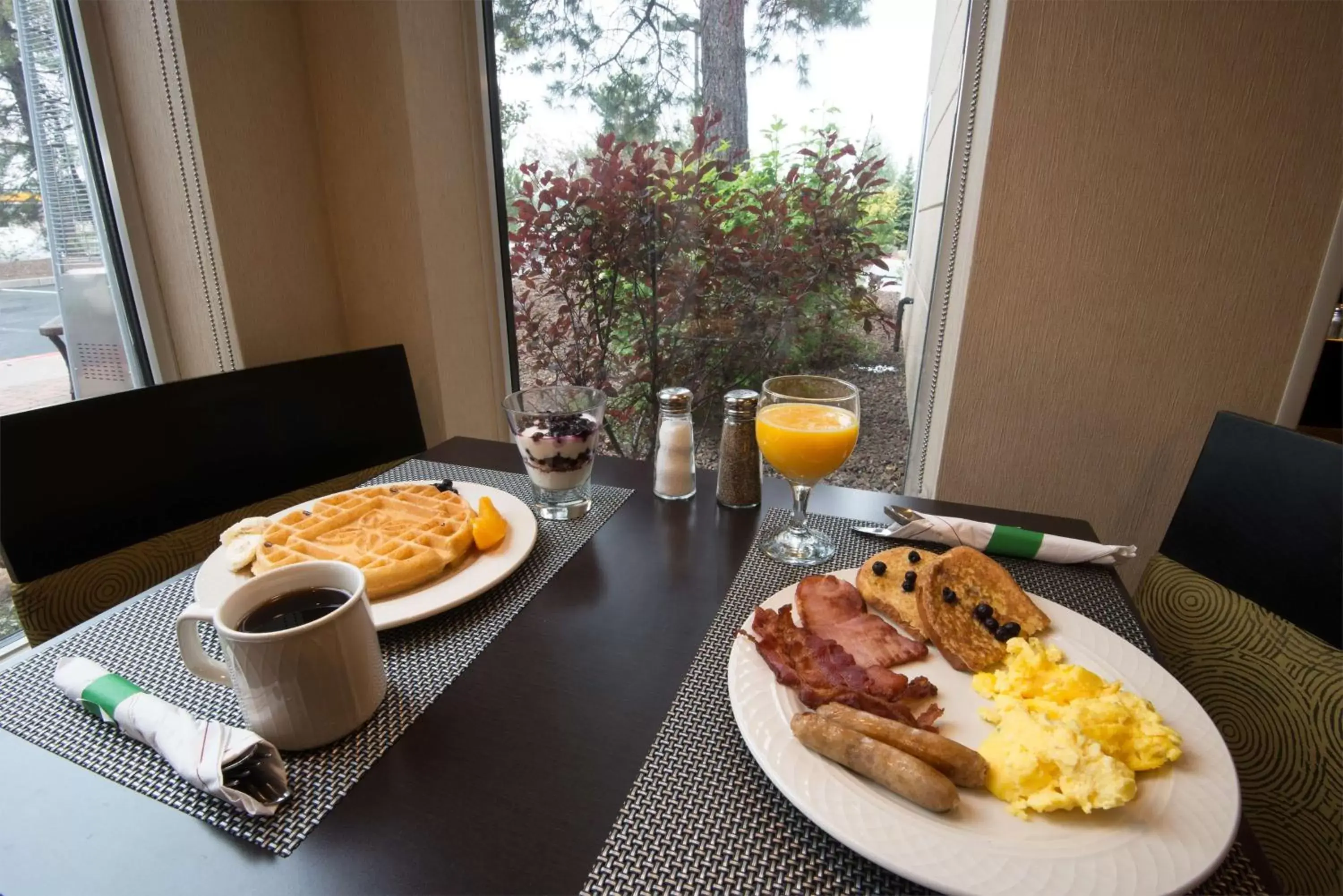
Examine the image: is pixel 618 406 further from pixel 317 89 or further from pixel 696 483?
pixel 317 89

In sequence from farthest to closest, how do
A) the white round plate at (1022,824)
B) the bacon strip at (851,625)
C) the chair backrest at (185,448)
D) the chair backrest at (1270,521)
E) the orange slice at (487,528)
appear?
the chair backrest at (185,448), the orange slice at (487,528), the chair backrest at (1270,521), the bacon strip at (851,625), the white round plate at (1022,824)

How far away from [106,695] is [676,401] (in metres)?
0.82

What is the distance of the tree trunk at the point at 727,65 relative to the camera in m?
1.81

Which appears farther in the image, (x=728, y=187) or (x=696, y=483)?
(x=728, y=187)

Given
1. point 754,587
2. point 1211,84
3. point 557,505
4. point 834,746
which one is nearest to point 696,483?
point 557,505

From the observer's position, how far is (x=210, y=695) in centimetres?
68

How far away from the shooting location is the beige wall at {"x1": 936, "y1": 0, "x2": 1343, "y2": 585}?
4.12ft

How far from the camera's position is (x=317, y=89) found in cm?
189

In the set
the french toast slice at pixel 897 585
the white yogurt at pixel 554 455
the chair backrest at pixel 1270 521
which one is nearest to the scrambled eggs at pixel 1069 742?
the french toast slice at pixel 897 585

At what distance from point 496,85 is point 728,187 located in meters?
0.83

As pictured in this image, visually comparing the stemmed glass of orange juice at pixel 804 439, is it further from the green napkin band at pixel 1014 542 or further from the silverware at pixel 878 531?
the green napkin band at pixel 1014 542

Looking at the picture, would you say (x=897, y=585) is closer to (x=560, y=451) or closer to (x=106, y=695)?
(x=560, y=451)

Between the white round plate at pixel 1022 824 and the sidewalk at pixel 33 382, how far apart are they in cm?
176

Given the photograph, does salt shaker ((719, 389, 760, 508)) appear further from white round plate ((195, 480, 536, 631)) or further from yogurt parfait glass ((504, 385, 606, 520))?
white round plate ((195, 480, 536, 631))
